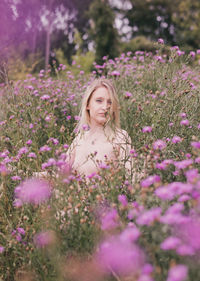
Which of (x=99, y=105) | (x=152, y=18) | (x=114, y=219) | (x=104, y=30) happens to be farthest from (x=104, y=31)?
(x=114, y=219)

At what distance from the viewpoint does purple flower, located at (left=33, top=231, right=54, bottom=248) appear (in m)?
1.41

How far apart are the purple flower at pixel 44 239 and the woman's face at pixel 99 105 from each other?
1.26m

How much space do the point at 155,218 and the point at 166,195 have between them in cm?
10

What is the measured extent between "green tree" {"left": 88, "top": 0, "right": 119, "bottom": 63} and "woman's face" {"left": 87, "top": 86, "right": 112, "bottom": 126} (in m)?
8.16

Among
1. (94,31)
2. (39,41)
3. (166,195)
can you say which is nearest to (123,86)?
(166,195)

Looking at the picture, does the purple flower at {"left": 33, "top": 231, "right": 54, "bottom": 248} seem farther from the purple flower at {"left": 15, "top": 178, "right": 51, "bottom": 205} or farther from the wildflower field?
the purple flower at {"left": 15, "top": 178, "right": 51, "bottom": 205}

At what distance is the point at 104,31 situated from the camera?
426 inches

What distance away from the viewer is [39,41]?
17.8 m

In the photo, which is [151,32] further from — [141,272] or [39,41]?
[141,272]

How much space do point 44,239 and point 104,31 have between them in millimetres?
10326

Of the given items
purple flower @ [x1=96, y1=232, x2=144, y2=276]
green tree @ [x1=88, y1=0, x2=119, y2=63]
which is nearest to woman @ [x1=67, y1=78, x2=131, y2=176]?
purple flower @ [x1=96, y1=232, x2=144, y2=276]

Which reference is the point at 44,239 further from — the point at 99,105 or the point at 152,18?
the point at 152,18

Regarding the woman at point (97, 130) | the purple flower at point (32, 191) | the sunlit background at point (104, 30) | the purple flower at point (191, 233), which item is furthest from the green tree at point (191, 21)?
the purple flower at point (191, 233)

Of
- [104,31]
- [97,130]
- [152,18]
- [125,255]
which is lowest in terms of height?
[125,255]
